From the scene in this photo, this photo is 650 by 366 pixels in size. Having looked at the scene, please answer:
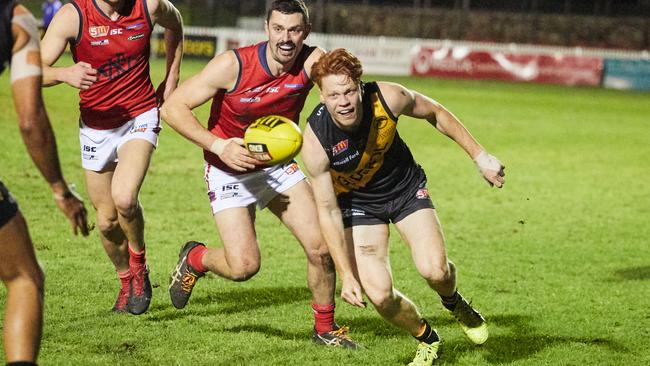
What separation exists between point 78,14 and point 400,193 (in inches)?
103

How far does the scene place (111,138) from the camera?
24.0 ft

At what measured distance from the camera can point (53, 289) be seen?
7.82 meters

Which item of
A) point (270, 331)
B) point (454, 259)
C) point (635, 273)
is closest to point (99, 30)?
point (270, 331)

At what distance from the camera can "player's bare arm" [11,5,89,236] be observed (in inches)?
170

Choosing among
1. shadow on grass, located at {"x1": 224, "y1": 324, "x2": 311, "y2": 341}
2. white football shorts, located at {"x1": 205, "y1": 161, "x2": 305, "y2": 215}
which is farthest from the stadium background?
white football shorts, located at {"x1": 205, "y1": 161, "x2": 305, "y2": 215}

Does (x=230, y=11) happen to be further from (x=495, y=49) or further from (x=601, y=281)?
(x=601, y=281)

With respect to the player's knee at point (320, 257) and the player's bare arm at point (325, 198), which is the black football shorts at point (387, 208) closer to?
the player's knee at point (320, 257)

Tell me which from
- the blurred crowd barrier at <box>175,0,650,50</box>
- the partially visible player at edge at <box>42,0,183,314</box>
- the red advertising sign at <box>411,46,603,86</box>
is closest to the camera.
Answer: the partially visible player at edge at <box>42,0,183,314</box>

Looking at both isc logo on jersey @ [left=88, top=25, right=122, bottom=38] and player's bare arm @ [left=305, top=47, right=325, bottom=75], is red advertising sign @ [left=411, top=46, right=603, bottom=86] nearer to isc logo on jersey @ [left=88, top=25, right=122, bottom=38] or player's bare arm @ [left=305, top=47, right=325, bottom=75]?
isc logo on jersey @ [left=88, top=25, right=122, bottom=38]

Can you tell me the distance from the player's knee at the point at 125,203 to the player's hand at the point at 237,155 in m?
1.00

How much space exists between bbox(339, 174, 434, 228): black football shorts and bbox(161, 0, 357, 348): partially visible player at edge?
255 mm

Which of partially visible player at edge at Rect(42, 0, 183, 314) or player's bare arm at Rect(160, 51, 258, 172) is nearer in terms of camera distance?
player's bare arm at Rect(160, 51, 258, 172)

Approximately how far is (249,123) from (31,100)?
257cm

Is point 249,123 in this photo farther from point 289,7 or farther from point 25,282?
point 25,282
